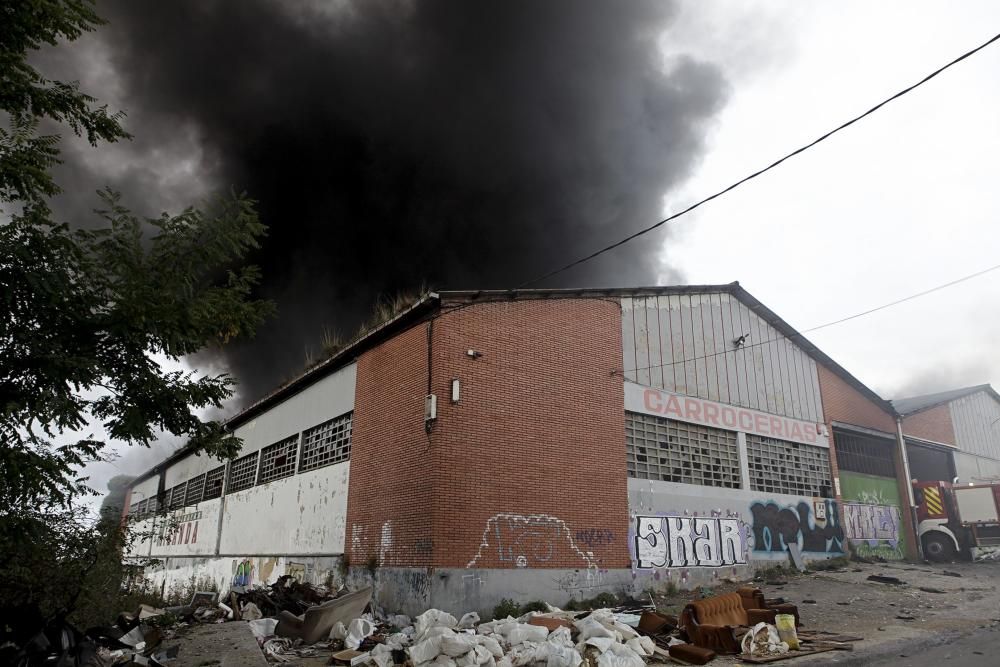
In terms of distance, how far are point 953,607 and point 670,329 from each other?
26.8 feet

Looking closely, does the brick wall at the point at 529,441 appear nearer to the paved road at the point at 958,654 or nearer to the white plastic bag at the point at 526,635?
the white plastic bag at the point at 526,635

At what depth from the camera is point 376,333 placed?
15.3m

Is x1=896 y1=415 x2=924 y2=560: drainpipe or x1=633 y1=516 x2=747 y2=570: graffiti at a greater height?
x1=896 y1=415 x2=924 y2=560: drainpipe

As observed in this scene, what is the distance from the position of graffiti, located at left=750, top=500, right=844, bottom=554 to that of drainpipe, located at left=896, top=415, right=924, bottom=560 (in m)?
4.80

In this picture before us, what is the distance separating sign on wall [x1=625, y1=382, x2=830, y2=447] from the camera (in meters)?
15.8

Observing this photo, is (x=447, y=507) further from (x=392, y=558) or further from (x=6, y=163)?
(x=6, y=163)

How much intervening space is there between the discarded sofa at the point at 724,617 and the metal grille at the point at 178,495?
2577 cm

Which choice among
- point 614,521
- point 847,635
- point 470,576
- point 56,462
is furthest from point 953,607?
point 56,462

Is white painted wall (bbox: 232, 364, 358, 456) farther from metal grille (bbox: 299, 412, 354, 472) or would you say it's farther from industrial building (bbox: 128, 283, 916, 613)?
metal grille (bbox: 299, 412, 354, 472)

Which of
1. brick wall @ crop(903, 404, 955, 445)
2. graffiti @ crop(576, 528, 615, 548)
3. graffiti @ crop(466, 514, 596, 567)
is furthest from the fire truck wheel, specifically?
graffiti @ crop(466, 514, 596, 567)

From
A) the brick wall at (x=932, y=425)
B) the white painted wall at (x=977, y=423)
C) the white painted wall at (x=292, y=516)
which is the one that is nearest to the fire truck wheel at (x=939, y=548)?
the brick wall at (x=932, y=425)

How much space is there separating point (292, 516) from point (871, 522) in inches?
713

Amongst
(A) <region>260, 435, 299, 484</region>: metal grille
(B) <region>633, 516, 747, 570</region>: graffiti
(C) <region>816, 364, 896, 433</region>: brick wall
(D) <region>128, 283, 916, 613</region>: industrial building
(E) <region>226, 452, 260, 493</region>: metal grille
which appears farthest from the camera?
(E) <region>226, 452, 260, 493</region>: metal grille

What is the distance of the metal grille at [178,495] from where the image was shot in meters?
29.8
